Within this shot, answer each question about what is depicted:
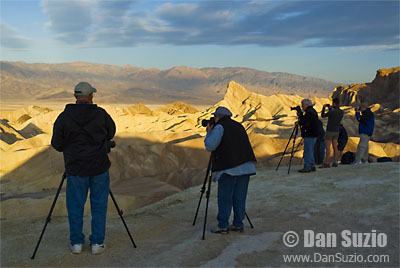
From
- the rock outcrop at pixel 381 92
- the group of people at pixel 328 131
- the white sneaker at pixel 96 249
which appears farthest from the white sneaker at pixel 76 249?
the rock outcrop at pixel 381 92

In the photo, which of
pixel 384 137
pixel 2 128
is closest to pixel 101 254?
pixel 2 128

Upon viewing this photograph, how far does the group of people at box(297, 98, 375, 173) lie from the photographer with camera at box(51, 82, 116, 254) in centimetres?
522

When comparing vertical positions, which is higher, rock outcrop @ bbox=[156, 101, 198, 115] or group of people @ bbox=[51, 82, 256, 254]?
group of people @ bbox=[51, 82, 256, 254]

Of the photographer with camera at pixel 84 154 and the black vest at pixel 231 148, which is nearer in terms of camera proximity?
the photographer with camera at pixel 84 154

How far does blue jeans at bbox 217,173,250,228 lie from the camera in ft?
15.9

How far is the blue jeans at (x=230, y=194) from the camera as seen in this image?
486 centimetres

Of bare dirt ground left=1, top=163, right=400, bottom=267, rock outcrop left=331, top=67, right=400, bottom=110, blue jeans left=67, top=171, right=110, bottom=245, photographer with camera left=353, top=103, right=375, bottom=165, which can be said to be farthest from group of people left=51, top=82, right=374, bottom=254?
rock outcrop left=331, top=67, right=400, bottom=110

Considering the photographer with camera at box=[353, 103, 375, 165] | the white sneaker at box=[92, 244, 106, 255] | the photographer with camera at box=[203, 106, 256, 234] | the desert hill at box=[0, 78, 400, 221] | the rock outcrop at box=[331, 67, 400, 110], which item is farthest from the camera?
the rock outcrop at box=[331, 67, 400, 110]

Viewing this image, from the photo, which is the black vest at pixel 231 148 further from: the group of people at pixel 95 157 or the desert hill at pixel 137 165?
the desert hill at pixel 137 165

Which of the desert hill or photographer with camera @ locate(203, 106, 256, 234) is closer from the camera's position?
photographer with camera @ locate(203, 106, 256, 234)

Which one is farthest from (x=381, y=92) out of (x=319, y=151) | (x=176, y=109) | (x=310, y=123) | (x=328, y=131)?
(x=310, y=123)

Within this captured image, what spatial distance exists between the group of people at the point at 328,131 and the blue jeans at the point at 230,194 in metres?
4.05

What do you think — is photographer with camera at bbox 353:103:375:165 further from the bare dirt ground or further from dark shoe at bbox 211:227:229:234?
dark shoe at bbox 211:227:229:234

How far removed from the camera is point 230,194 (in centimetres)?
489
